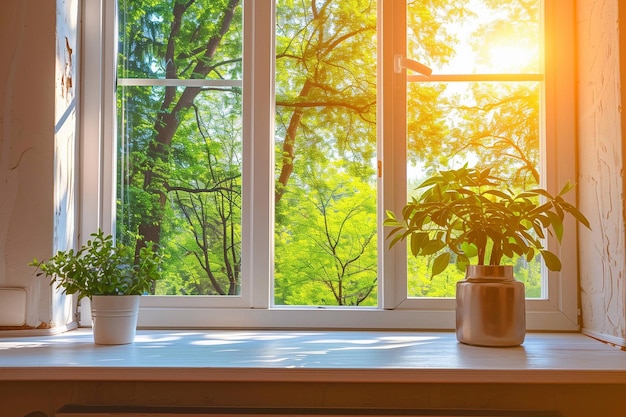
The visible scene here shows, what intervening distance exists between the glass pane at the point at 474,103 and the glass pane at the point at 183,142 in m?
0.56

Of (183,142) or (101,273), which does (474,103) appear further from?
(101,273)

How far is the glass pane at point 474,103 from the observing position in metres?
1.98

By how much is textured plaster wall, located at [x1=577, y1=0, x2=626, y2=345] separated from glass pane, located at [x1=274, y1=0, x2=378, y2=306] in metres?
0.62

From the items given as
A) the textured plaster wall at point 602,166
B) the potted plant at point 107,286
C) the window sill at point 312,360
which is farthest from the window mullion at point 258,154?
the textured plaster wall at point 602,166

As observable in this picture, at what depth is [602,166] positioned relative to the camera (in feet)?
5.80

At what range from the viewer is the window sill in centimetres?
136

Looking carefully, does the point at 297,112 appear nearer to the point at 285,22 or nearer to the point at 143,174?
the point at 285,22

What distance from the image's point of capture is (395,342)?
5.64 ft

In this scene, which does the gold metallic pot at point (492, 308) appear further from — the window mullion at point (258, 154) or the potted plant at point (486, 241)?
the window mullion at point (258, 154)

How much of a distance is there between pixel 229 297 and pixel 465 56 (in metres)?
1.05

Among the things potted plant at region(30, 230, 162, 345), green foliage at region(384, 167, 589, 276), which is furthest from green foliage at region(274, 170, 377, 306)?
potted plant at region(30, 230, 162, 345)

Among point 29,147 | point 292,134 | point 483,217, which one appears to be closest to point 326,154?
point 292,134

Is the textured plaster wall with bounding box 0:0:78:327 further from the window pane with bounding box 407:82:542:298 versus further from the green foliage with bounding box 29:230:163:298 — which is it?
the window pane with bounding box 407:82:542:298

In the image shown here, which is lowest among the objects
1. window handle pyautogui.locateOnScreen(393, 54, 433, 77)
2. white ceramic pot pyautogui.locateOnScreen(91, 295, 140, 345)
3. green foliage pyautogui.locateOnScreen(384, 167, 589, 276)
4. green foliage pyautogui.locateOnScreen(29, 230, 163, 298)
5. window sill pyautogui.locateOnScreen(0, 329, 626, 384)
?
window sill pyautogui.locateOnScreen(0, 329, 626, 384)
